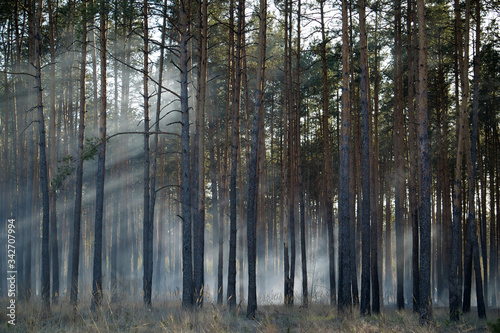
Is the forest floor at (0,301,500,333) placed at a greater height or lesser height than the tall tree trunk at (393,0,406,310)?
lesser

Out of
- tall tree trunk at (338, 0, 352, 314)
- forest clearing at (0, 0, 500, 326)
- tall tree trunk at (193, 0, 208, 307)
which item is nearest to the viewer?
forest clearing at (0, 0, 500, 326)

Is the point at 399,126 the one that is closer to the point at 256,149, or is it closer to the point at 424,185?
Result: the point at 424,185

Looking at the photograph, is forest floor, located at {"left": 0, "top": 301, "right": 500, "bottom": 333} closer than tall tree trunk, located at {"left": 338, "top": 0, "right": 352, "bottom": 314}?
Yes

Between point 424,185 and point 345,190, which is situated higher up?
point 424,185

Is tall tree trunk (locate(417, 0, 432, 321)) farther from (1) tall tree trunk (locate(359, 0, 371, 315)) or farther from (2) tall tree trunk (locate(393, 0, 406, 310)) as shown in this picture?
(2) tall tree trunk (locate(393, 0, 406, 310))

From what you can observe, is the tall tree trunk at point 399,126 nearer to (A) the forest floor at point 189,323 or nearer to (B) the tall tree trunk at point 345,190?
(B) the tall tree trunk at point 345,190

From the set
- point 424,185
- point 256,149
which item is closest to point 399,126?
point 424,185

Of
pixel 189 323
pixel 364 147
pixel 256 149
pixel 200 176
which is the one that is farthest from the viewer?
pixel 200 176

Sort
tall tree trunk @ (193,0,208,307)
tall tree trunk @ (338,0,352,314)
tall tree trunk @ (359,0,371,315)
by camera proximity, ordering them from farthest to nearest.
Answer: tall tree trunk @ (193,0,208,307) < tall tree trunk @ (359,0,371,315) < tall tree trunk @ (338,0,352,314)

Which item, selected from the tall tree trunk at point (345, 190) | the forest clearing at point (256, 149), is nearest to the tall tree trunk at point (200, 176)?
the forest clearing at point (256, 149)

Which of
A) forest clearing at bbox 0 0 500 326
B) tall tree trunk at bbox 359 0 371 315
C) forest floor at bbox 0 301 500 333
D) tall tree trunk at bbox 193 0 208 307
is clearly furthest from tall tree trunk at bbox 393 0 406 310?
tall tree trunk at bbox 193 0 208 307

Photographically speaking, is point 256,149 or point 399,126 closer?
point 256,149

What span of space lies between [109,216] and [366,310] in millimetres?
25742

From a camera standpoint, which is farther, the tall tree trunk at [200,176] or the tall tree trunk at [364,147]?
the tall tree trunk at [200,176]
